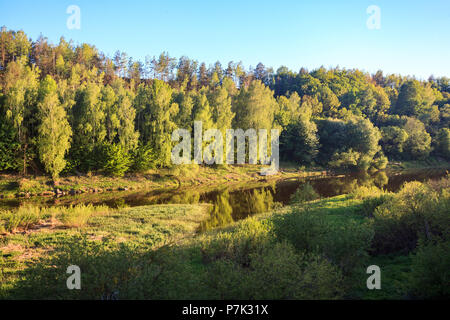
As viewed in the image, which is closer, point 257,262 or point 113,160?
point 257,262

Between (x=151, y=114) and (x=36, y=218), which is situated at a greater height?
(x=151, y=114)

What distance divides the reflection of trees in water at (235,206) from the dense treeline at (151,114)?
637 inches

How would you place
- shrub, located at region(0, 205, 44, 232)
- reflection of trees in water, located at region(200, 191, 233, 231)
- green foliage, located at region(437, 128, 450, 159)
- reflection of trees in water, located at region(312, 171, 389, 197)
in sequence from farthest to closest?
1. green foliage, located at region(437, 128, 450, 159)
2. reflection of trees in water, located at region(312, 171, 389, 197)
3. reflection of trees in water, located at region(200, 191, 233, 231)
4. shrub, located at region(0, 205, 44, 232)

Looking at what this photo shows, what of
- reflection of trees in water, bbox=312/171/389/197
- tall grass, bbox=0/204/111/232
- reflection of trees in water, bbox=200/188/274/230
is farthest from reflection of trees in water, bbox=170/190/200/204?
reflection of trees in water, bbox=312/171/389/197

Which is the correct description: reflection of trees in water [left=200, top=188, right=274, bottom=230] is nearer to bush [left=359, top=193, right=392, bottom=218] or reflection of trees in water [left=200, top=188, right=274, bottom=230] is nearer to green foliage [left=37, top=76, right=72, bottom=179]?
bush [left=359, top=193, right=392, bottom=218]

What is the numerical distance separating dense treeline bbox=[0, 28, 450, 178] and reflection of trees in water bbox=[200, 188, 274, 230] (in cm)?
1619

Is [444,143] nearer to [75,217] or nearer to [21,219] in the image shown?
[75,217]

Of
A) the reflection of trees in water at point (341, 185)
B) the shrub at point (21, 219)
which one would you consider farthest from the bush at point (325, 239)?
the reflection of trees in water at point (341, 185)

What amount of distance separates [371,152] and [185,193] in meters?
49.6

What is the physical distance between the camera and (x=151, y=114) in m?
48.0

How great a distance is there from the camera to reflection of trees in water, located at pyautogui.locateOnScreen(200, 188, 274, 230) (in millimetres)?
23592

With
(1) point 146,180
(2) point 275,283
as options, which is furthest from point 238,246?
(1) point 146,180

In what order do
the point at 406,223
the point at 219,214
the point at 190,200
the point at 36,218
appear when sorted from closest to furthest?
the point at 406,223 < the point at 36,218 < the point at 219,214 < the point at 190,200

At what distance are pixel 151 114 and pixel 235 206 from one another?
2717cm
